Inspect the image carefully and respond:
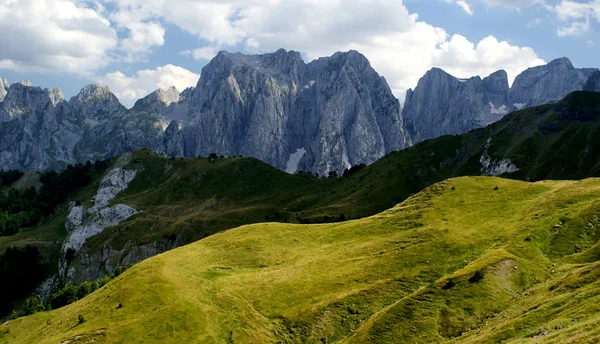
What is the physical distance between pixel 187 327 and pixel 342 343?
63.1 ft

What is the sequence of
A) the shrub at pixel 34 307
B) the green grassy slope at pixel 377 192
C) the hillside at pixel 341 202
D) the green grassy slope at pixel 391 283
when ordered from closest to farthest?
1. the green grassy slope at pixel 391 283
2. the shrub at pixel 34 307
3. the hillside at pixel 341 202
4. the green grassy slope at pixel 377 192

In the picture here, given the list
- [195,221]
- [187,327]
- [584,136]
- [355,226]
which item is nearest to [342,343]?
[187,327]

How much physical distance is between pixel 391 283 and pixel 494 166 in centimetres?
14646

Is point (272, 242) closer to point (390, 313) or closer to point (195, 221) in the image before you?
point (390, 313)

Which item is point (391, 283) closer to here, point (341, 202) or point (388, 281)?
point (388, 281)

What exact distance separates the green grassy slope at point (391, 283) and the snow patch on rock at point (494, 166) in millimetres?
102646

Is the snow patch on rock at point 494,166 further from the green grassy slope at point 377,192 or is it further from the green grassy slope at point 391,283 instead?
the green grassy slope at point 391,283

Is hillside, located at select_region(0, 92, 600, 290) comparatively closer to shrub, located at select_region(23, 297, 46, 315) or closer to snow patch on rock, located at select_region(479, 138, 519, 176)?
snow patch on rock, located at select_region(479, 138, 519, 176)

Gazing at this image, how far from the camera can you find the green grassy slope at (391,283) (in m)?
46.3

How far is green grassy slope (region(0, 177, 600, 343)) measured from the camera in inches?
1823

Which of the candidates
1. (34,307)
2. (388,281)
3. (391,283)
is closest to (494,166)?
(388,281)

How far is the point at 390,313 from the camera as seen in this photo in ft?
161

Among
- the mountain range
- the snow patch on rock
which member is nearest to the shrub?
the mountain range

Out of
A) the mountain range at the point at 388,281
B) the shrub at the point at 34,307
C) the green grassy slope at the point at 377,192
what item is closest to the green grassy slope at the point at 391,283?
the mountain range at the point at 388,281
